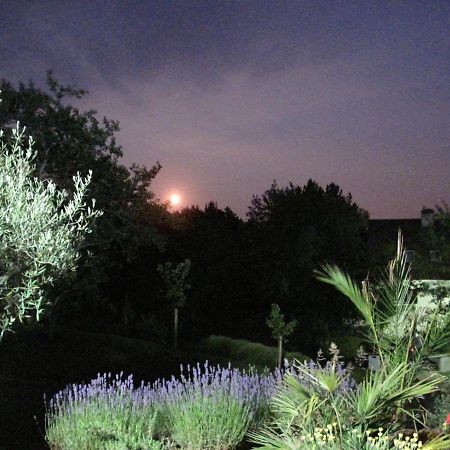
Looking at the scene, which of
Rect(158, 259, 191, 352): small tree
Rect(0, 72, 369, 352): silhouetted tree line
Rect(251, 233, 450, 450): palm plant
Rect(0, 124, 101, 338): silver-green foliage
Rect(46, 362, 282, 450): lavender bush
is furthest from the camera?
Rect(0, 72, 369, 352): silhouetted tree line

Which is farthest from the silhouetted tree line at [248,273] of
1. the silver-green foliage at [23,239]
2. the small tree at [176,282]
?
the silver-green foliage at [23,239]

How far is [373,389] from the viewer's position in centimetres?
567

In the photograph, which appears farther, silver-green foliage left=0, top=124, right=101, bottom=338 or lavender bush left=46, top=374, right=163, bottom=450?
silver-green foliage left=0, top=124, right=101, bottom=338

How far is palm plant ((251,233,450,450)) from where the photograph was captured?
18.4 feet

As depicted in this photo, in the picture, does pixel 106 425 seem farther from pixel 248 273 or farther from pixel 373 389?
pixel 248 273

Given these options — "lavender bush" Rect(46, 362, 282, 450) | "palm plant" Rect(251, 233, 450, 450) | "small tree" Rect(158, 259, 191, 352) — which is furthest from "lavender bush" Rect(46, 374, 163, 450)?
"small tree" Rect(158, 259, 191, 352)

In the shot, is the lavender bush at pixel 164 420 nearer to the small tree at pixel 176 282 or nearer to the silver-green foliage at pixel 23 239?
the silver-green foliage at pixel 23 239

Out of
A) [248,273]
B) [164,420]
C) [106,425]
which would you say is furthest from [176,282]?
[106,425]

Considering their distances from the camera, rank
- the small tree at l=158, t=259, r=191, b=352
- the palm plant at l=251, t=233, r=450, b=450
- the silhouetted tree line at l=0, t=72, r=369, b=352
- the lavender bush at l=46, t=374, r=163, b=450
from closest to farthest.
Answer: the palm plant at l=251, t=233, r=450, b=450
the lavender bush at l=46, t=374, r=163, b=450
the small tree at l=158, t=259, r=191, b=352
the silhouetted tree line at l=0, t=72, r=369, b=352

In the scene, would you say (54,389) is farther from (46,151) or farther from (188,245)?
(188,245)

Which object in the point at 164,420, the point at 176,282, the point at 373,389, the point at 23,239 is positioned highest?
the point at 23,239

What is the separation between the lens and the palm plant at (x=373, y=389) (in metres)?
5.62

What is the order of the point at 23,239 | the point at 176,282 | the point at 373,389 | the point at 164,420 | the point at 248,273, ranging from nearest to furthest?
the point at 373,389 < the point at 23,239 < the point at 164,420 < the point at 176,282 < the point at 248,273

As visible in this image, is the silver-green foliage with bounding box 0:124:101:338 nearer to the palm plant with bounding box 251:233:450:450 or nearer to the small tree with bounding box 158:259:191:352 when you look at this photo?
the palm plant with bounding box 251:233:450:450
